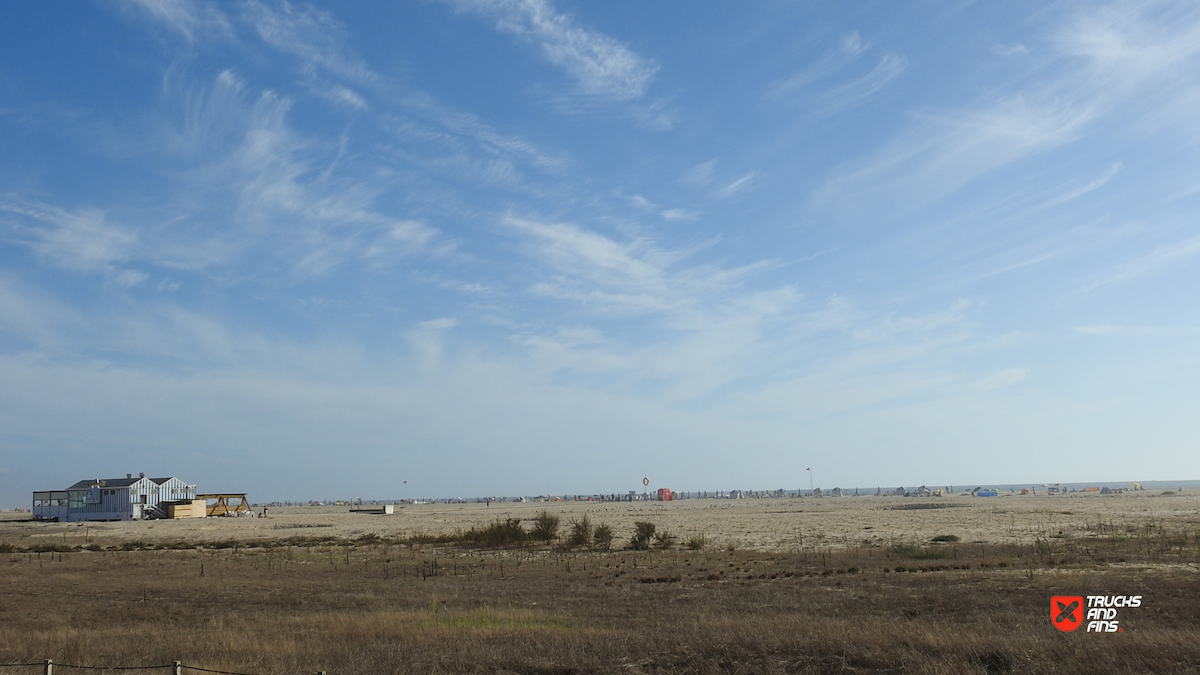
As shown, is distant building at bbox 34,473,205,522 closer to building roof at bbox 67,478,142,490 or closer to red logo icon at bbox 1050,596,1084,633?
building roof at bbox 67,478,142,490

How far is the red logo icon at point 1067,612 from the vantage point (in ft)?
54.1

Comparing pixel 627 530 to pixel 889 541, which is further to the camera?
pixel 627 530

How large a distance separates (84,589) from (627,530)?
38.6 meters

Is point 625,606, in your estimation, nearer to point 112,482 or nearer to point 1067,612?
point 1067,612

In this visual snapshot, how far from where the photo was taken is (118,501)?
92.0 meters

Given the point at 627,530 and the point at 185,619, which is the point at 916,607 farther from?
the point at 627,530

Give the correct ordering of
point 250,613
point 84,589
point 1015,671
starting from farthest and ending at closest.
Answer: point 84,589 < point 250,613 < point 1015,671

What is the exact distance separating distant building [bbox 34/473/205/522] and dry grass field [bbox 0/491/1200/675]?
49019 mm

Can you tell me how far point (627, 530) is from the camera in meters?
61.2

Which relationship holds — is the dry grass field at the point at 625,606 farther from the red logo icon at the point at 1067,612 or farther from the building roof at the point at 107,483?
the building roof at the point at 107,483

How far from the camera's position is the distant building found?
91625mm

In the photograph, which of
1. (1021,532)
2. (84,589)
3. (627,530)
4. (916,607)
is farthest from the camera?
(627,530)

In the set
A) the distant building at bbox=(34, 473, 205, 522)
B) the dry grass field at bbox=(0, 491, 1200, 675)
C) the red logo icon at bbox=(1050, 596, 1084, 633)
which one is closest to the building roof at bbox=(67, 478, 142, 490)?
the distant building at bbox=(34, 473, 205, 522)

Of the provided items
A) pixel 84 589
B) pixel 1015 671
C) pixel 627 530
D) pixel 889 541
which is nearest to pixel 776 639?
pixel 1015 671
